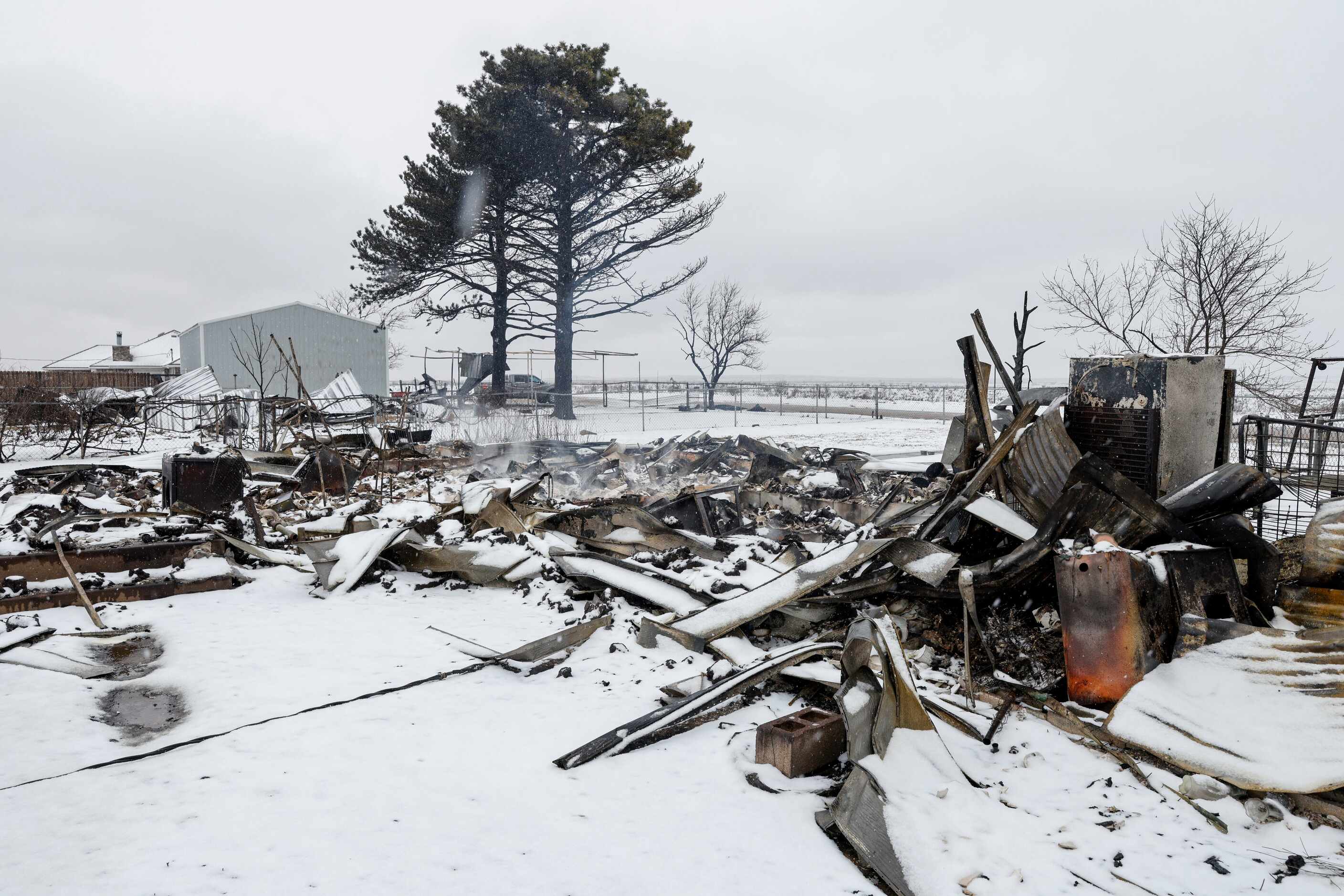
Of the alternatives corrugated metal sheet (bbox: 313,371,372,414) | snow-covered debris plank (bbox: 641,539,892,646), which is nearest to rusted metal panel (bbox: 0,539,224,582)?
snow-covered debris plank (bbox: 641,539,892,646)

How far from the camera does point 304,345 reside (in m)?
32.6

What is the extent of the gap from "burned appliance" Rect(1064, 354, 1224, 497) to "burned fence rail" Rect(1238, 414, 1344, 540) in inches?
14.4

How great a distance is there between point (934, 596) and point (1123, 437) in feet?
6.54

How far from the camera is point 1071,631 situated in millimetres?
3467

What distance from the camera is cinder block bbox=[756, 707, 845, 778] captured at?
2.95 metres

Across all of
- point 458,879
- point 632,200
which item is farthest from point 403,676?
point 632,200

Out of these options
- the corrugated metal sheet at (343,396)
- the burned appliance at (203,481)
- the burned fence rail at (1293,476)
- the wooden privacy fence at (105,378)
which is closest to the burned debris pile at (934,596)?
the burned appliance at (203,481)

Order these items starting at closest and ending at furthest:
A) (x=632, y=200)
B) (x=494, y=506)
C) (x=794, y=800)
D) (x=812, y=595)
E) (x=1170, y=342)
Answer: (x=794, y=800) < (x=812, y=595) < (x=494, y=506) < (x=1170, y=342) < (x=632, y=200)

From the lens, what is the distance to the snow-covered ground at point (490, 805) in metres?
2.32

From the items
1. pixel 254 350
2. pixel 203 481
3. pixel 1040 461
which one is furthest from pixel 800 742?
pixel 254 350

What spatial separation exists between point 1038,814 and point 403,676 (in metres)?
3.01

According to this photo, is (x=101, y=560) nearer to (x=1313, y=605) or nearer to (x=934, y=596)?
(x=934, y=596)

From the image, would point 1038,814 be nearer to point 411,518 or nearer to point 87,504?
point 411,518

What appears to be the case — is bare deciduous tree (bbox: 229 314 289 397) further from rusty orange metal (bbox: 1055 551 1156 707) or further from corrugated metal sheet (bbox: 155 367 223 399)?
rusty orange metal (bbox: 1055 551 1156 707)
